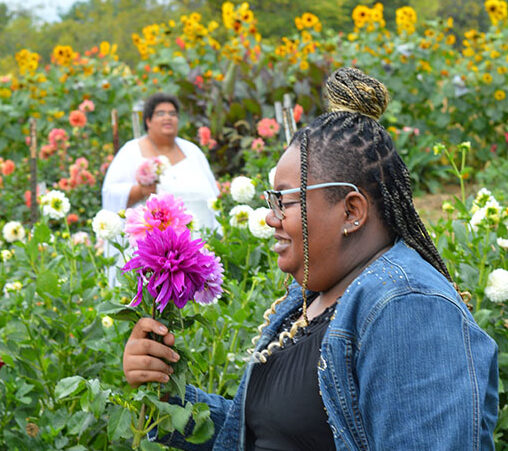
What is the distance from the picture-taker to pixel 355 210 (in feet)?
4.71

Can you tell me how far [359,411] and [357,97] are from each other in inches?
24.4

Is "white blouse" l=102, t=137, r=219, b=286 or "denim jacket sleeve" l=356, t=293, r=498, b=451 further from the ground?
"denim jacket sleeve" l=356, t=293, r=498, b=451

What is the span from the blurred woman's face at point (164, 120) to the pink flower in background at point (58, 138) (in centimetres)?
196

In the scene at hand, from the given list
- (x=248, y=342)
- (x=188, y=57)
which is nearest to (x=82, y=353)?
(x=248, y=342)

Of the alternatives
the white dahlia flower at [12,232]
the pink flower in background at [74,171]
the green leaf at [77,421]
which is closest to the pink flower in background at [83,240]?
the white dahlia flower at [12,232]

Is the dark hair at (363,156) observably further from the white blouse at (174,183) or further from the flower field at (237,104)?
the white blouse at (174,183)

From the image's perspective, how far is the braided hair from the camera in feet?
4.72

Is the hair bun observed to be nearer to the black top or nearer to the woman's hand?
the black top

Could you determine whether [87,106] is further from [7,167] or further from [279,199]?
[279,199]

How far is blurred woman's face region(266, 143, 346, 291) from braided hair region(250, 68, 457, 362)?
1 centimetres

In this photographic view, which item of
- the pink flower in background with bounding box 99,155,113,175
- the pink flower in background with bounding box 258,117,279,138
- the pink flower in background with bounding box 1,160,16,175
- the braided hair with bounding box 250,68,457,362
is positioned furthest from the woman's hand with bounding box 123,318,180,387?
the pink flower in background with bounding box 99,155,113,175

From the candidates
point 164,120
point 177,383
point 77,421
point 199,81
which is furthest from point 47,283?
point 199,81

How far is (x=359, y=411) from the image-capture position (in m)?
1.30

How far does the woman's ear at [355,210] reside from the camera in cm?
142
